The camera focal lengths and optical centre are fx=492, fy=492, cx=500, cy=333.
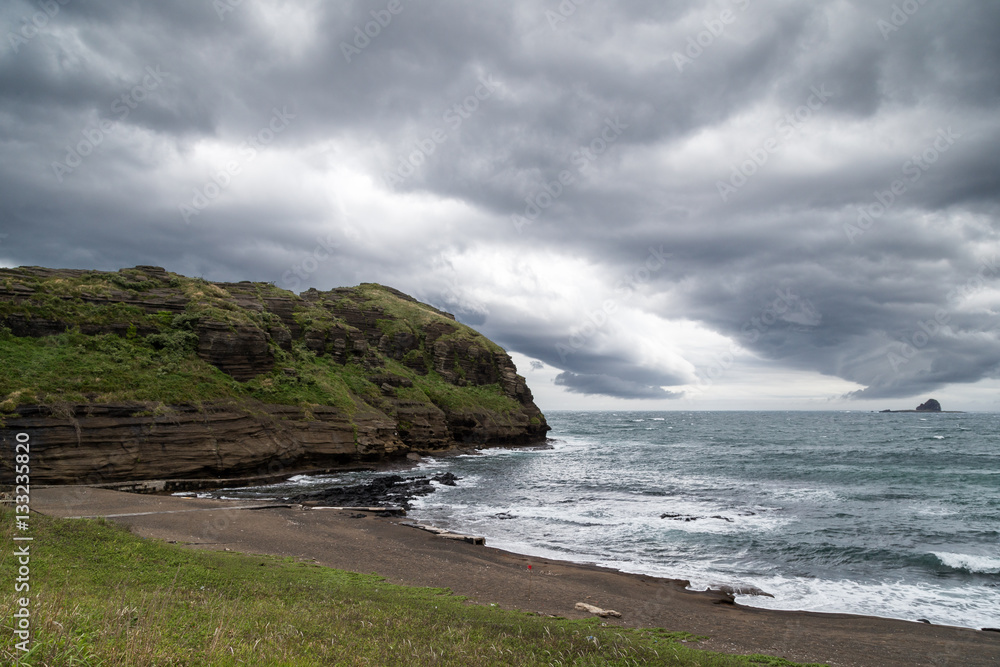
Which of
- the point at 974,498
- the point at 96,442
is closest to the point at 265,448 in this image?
the point at 96,442

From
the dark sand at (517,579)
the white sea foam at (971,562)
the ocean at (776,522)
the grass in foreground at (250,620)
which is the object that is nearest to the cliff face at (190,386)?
the dark sand at (517,579)

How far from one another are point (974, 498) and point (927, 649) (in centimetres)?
3132

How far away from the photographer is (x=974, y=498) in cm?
3597

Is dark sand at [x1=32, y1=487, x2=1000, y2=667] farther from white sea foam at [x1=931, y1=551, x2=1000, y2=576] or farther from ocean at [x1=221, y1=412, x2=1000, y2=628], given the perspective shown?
white sea foam at [x1=931, y1=551, x2=1000, y2=576]

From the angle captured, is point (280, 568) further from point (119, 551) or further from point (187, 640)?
point (187, 640)

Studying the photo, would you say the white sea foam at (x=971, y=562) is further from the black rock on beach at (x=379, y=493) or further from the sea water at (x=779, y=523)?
the black rock on beach at (x=379, y=493)

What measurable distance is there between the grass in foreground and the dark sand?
7.15 feet

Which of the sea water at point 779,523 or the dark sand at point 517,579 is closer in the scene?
the dark sand at point 517,579

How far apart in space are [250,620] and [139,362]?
134 ft

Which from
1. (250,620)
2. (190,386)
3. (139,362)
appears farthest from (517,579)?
(139,362)

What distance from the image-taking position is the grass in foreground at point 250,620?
21.5 feet

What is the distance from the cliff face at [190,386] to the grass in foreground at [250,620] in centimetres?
2056

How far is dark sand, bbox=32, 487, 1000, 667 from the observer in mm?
14188

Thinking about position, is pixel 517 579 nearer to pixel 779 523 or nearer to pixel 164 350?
pixel 779 523
